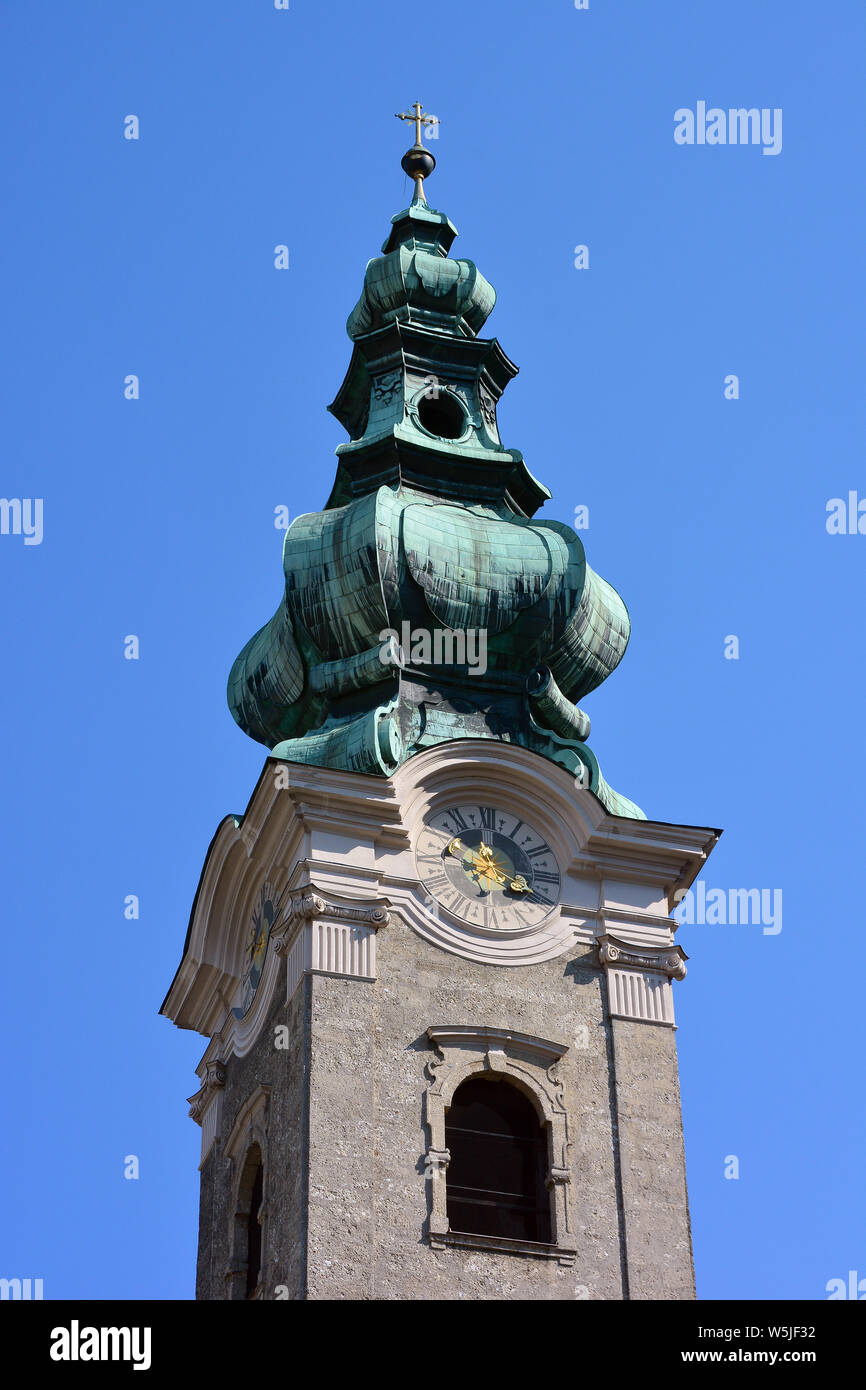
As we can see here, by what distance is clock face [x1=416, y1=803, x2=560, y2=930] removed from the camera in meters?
24.6

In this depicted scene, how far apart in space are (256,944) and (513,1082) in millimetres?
3202

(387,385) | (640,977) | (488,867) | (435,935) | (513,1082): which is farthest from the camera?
(387,385)

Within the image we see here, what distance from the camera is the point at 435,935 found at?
2416cm

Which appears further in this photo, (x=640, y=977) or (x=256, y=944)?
(x=256, y=944)

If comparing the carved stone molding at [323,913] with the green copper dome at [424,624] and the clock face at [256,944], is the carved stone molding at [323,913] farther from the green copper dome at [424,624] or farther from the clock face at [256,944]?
the green copper dome at [424,624]

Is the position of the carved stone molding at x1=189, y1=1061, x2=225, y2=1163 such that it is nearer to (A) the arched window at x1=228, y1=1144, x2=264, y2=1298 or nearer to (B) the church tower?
(B) the church tower

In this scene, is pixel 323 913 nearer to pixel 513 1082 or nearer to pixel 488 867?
pixel 488 867

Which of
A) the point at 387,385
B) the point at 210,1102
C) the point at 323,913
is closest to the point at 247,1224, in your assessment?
the point at 210,1102

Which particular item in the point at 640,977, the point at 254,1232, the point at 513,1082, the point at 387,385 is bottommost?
the point at 254,1232

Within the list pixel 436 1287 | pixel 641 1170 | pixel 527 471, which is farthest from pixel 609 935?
pixel 527 471

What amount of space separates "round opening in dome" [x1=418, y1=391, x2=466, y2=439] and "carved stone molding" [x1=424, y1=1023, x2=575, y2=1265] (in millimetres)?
8260
